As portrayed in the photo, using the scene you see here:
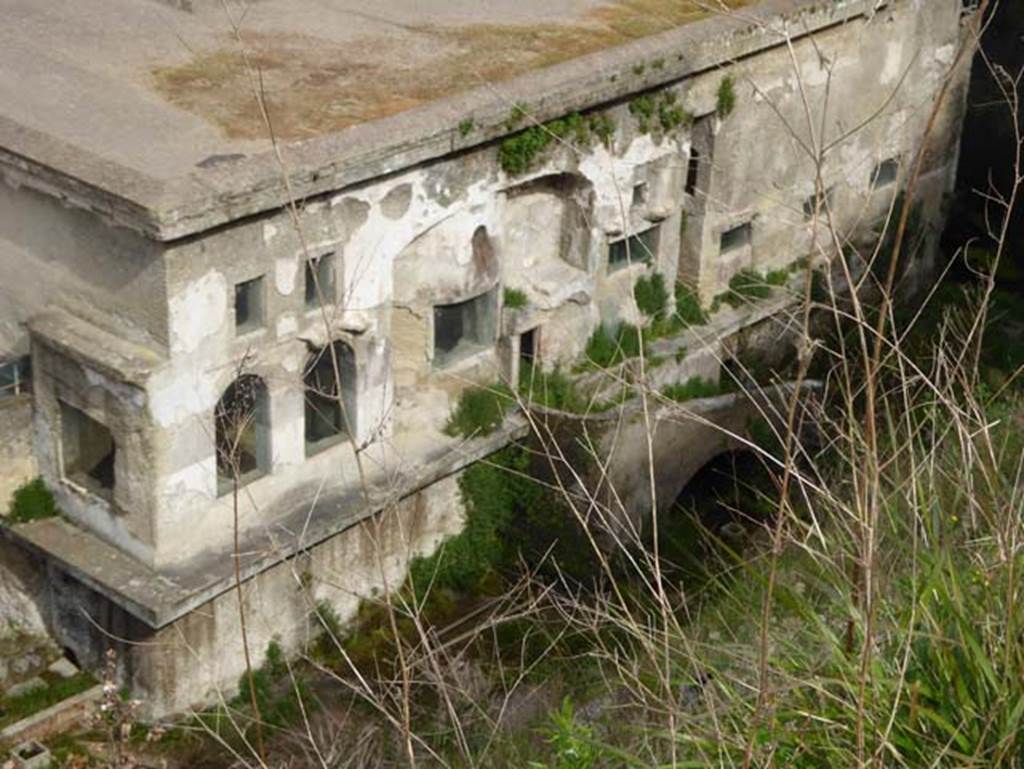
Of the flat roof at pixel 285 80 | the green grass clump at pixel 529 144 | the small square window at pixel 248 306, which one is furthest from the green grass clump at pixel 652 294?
the small square window at pixel 248 306

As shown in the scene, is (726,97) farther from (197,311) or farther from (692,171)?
(197,311)

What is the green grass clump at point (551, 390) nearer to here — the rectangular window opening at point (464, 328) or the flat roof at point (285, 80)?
the rectangular window opening at point (464, 328)

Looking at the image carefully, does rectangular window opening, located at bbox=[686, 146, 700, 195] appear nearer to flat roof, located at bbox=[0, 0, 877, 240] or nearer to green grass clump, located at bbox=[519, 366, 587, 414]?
flat roof, located at bbox=[0, 0, 877, 240]

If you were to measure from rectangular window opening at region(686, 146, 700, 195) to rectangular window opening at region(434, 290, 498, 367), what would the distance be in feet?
7.69

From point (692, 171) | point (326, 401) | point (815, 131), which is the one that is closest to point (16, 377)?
point (326, 401)

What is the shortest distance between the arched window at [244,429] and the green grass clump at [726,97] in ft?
16.0

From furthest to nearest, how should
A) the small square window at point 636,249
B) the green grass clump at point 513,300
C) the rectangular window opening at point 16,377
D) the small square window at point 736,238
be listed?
the small square window at point 736,238 → the small square window at point 636,249 → the green grass clump at point 513,300 → the rectangular window opening at point 16,377

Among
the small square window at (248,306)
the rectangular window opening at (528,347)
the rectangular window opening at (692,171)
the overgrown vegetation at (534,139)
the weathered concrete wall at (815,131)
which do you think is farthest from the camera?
the weathered concrete wall at (815,131)

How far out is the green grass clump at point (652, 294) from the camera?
47.2 ft

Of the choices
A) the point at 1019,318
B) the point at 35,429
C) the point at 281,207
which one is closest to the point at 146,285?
the point at 281,207

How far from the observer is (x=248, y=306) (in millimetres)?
11391

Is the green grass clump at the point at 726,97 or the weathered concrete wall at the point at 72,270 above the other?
the green grass clump at the point at 726,97

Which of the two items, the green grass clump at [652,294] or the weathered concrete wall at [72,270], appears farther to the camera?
the green grass clump at [652,294]

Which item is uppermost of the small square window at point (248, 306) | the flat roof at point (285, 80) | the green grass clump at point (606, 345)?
the flat roof at point (285, 80)
